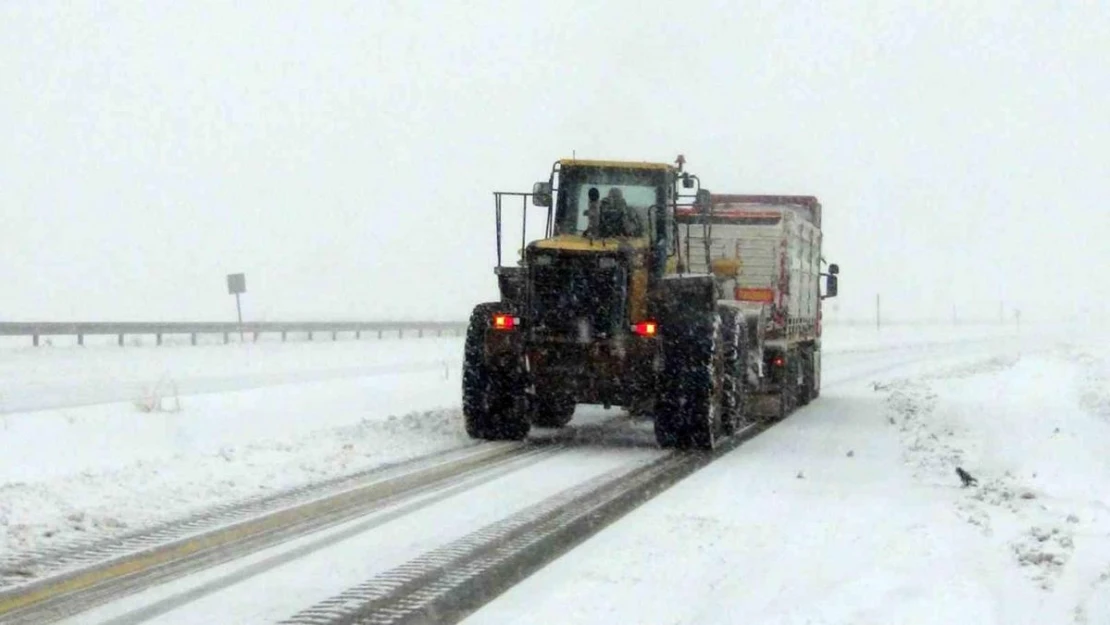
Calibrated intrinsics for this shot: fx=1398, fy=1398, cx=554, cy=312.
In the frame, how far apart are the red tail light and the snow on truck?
1 cm

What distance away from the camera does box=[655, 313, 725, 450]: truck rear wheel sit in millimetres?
14438

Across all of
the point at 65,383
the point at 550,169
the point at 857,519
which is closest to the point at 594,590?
the point at 857,519

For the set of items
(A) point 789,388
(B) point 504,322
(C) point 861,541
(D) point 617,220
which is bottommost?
(C) point 861,541

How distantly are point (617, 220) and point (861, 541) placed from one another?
6841 mm

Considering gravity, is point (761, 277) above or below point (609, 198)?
below

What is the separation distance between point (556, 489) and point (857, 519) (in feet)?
8.62

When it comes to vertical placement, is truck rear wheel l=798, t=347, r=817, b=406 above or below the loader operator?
below

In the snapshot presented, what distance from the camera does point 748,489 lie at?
11.3 meters

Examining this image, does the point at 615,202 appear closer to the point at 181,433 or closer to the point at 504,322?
the point at 504,322

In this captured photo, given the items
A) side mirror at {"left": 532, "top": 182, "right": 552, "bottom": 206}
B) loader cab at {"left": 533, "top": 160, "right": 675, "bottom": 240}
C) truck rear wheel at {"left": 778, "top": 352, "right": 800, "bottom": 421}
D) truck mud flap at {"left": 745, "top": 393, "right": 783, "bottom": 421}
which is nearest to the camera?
side mirror at {"left": 532, "top": 182, "right": 552, "bottom": 206}

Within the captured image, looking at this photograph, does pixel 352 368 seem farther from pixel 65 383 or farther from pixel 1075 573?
pixel 1075 573

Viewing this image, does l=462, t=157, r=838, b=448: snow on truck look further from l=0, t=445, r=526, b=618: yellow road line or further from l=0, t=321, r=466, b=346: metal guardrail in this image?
l=0, t=321, r=466, b=346: metal guardrail

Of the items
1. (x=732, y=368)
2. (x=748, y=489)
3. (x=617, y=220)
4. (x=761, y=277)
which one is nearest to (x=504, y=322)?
(x=617, y=220)

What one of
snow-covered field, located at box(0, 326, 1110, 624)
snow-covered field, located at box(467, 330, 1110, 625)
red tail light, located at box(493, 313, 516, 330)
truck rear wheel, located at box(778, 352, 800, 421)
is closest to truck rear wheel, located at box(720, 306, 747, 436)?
snow-covered field, located at box(467, 330, 1110, 625)
